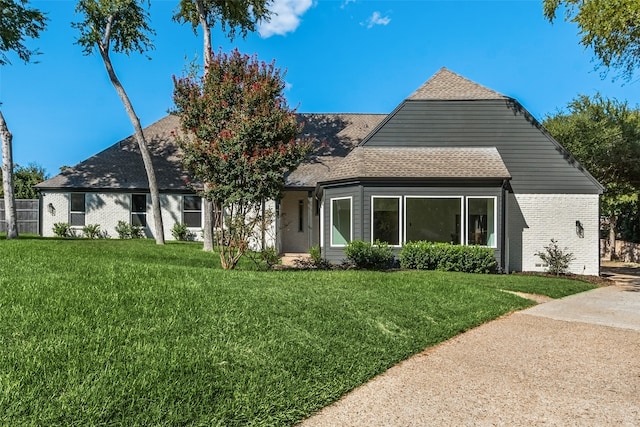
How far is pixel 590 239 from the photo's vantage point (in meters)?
14.0

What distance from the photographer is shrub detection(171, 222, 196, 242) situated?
65.9 ft

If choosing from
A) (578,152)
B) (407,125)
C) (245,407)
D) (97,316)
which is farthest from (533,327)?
(578,152)

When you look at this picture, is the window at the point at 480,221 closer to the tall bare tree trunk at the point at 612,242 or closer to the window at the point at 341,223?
the window at the point at 341,223

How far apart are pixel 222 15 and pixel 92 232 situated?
444 inches

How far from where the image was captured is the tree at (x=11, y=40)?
15992 mm

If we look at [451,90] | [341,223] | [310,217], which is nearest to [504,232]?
[341,223]

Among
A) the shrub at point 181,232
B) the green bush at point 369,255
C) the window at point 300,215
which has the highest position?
the window at point 300,215

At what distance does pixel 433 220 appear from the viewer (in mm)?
13344

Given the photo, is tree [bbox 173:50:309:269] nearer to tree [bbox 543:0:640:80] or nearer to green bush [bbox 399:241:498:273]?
green bush [bbox 399:241:498:273]

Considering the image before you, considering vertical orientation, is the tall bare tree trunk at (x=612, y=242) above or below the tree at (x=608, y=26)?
below

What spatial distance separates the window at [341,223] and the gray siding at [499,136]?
2345 mm

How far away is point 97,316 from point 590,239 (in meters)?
14.5

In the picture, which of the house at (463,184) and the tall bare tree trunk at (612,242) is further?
the tall bare tree trunk at (612,242)

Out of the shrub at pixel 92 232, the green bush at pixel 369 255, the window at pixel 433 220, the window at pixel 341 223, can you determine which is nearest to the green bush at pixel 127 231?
the shrub at pixel 92 232
